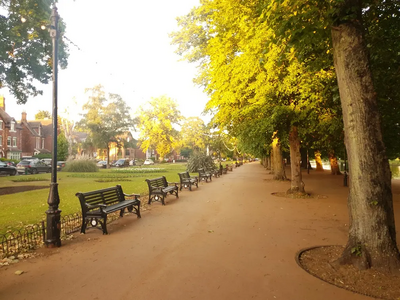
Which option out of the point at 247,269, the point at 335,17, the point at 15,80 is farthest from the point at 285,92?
the point at 15,80

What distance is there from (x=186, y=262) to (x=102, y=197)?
3.72 m

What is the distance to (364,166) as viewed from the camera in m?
4.39

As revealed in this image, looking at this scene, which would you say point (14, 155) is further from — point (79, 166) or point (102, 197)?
point (102, 197)

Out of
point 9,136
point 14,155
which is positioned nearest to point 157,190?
point 9,136

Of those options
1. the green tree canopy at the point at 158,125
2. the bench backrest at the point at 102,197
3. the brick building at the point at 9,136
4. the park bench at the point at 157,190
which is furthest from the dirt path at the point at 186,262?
the brick building at the point at 9,136

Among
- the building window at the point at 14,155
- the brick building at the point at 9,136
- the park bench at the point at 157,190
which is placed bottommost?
the park bench at the point at 157,190

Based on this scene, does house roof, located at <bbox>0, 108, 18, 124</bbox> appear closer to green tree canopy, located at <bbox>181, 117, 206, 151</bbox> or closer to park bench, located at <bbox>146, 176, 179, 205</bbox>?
green tree canopy, located at <bbox>181, 117, 206, 151</bbox>

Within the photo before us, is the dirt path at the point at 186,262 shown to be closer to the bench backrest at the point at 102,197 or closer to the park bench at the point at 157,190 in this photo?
the bench backrest at the point at 102,197

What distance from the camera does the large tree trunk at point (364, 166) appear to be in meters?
4.35

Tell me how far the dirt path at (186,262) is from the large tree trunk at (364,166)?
1022mm

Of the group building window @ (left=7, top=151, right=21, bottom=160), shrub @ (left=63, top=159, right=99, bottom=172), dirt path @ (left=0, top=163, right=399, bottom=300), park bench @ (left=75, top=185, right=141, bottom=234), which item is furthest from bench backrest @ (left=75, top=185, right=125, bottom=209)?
building window @ (left=7, top=151, right=21, bottom=160)

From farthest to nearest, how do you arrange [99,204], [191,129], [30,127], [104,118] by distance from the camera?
[30,127] → [191,129] → [104,118] → [99,204]

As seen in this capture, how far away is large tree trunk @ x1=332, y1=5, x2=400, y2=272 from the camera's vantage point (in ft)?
14.3

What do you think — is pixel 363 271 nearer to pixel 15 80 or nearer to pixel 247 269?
pixel 247 269
